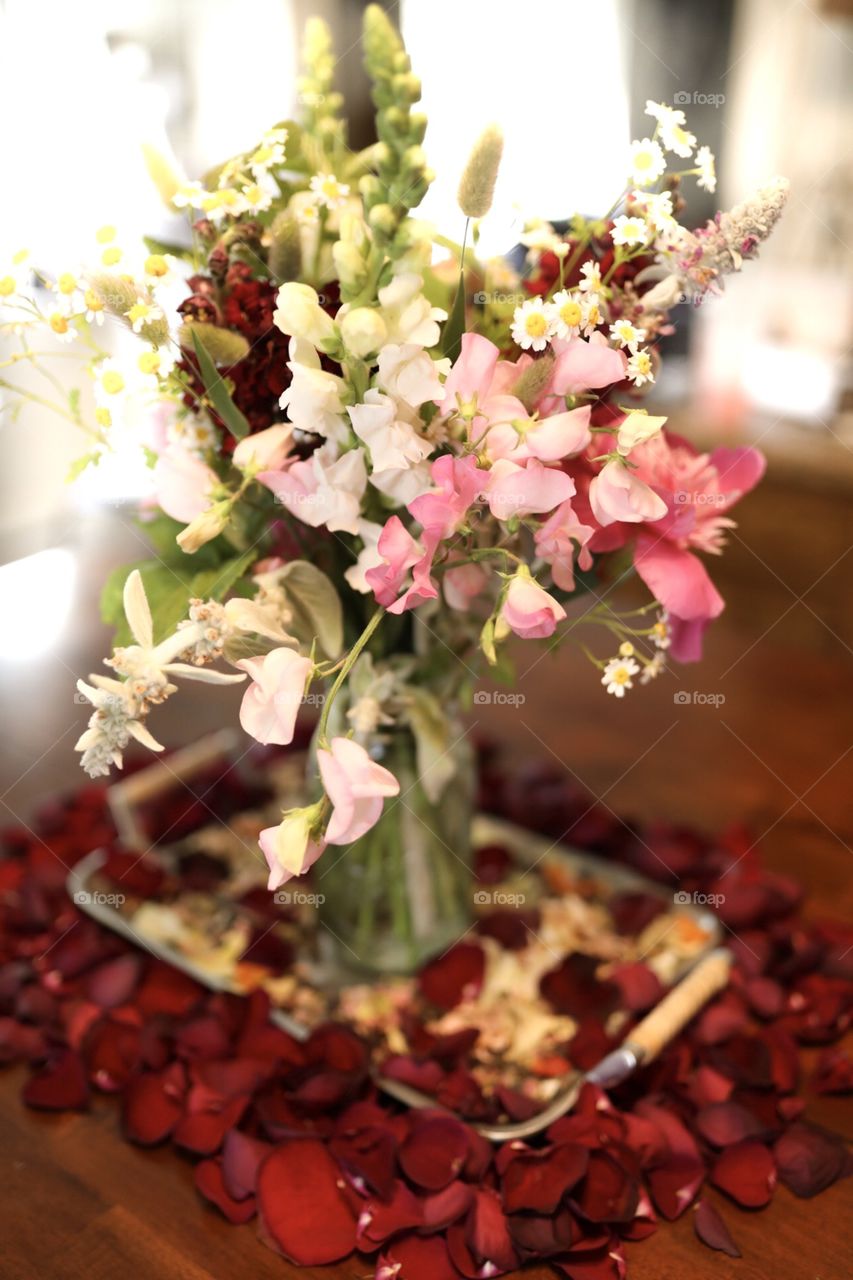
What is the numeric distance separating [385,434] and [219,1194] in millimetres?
528

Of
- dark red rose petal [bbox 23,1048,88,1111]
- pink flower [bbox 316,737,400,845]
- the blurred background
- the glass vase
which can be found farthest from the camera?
the blurred background

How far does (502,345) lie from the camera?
0.74 meters

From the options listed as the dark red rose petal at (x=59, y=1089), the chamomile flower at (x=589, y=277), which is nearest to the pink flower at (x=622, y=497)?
the chamomile flower at (x=589, y=277)

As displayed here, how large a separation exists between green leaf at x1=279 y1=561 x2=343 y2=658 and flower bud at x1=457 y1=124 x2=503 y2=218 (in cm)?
27

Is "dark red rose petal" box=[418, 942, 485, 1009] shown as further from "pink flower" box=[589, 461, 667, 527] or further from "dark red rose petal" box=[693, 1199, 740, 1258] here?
"pink flower" box=[589, 461, 667, 527]

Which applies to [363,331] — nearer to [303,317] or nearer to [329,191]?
[303,317]

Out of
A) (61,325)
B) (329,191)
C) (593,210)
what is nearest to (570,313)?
(329,191)

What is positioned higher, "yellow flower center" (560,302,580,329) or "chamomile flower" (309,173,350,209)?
"chamomile flower" (309,173,350,209)

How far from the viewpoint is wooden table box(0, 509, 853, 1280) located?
66 cm

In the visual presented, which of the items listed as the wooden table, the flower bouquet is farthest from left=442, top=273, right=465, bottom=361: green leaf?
the wooden table

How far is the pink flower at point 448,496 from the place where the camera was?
0.58 m

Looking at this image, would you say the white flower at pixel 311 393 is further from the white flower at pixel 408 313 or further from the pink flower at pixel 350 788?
the pink flower at pixel 350 788

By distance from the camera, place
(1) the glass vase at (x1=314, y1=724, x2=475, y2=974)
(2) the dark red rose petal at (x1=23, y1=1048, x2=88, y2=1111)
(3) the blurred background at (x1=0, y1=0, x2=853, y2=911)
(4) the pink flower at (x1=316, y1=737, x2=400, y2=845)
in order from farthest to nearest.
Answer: (3) the blurred background at (x1=0, y1=0, x2=853, y2=911), (1) the glass vase at (x1=314, y1=724, x2=475, y2=974), (2) the dark red rose petal at (x1=23, y1=1048, x2=88, y2=1111), (4) the pink flower at (x1=316, y1=737, x2=400, y2=845)

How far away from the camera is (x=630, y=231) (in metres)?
0.65
